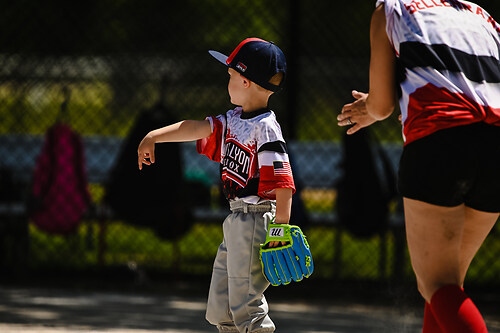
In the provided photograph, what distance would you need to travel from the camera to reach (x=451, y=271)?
2305 millimetres

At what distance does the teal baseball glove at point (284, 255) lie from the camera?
279 cm

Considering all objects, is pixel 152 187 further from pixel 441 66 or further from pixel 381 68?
pixel 441 66

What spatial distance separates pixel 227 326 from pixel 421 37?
136 centimetres

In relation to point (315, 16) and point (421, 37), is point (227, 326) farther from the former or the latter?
point (315, 16)

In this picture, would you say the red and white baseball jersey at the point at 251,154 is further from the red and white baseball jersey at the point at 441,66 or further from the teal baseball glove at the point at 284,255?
the red and white baseball jersey at the point at 441,66

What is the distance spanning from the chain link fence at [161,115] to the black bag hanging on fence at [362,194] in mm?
44

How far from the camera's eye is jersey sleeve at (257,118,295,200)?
2820 millimetres

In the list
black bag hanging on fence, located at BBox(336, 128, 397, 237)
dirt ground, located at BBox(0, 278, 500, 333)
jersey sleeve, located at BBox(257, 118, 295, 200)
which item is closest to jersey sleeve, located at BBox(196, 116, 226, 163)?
jersey sleeve, located at BBox(257, 118, 295, 200)

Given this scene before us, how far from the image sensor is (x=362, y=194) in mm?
5477

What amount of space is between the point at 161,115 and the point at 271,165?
2981 mm

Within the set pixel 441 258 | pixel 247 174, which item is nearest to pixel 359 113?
pixel 247 174

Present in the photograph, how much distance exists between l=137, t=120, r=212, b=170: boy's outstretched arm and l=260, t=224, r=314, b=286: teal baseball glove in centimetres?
48

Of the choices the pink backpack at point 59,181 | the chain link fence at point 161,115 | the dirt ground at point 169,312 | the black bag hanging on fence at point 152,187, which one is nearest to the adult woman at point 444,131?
the dirt ground at point 169,312

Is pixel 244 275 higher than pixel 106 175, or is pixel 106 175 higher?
pixel 106 175
